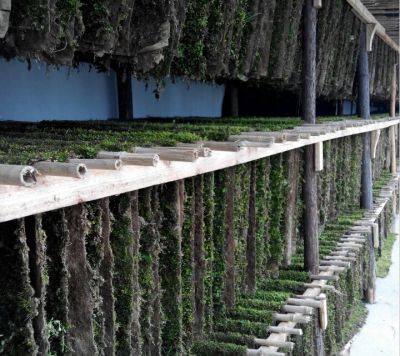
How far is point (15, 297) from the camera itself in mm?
2689

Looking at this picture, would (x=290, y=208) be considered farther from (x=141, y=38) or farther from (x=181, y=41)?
(x=141, y=38)

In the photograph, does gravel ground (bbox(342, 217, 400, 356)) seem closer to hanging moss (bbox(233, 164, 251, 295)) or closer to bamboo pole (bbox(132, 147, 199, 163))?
hanging moss (bbox(233, 164, 251, 295))

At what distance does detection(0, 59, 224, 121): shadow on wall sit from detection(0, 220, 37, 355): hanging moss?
2.96 metres

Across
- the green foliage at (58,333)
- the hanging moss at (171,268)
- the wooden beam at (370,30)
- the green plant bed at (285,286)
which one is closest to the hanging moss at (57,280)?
the green foliage at (58,333)

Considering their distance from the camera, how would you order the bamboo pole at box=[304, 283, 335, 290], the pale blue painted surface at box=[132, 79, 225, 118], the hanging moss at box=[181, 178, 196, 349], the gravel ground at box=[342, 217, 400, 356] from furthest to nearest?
the gravel ground at box=[342, 217, 400, 356], the pale blue painted surface at box=[132, 79, 225, 118], the bamboo pole at box=[304, 283, 335, 290], the hanging moss at box=[181, 178, 196, 349]

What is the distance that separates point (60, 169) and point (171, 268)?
1851mm

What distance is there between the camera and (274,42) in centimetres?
714

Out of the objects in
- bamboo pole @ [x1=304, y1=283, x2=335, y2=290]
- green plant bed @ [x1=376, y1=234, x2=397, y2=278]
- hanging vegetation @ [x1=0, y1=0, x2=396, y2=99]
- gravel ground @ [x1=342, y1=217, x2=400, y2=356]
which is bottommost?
gravel ground @ [x1=342, y1=217, x2=400, y2=356]

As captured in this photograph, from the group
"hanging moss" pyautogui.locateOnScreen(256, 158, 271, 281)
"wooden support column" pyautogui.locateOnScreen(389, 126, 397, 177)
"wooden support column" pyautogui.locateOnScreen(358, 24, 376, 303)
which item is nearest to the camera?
"hanging moss" pyautogui.locateOnScreen(256, 158, 271, 281)

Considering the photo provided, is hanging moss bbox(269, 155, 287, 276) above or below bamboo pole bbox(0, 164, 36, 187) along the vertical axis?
below

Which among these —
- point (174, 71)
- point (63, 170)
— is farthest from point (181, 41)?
point (63, 170)

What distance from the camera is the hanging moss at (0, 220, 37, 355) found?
2652mm

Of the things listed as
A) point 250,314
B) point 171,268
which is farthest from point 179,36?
point 250,314

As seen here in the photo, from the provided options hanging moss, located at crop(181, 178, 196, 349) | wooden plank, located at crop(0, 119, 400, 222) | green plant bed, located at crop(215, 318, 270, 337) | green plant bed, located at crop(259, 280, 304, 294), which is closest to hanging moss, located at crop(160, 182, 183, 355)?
hanging moss, located at crop(181, 178, 196, 349)
